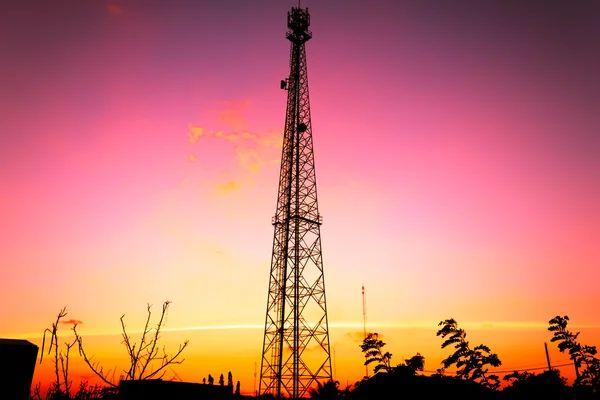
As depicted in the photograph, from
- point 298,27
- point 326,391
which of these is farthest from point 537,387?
point 298,27

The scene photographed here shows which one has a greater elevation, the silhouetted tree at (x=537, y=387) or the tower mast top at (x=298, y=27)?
the tower mast top at (x=298, y=27)

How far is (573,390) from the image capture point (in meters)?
28.1

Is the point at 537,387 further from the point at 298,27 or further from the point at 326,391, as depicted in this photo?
the point at 298,27

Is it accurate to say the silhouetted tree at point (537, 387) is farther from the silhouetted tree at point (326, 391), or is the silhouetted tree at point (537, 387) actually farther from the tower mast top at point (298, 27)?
the tower mast top at point (298, 27)

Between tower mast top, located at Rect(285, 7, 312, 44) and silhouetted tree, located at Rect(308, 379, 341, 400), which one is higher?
tower mast top, located at Rect(285, 7, 312, 44)

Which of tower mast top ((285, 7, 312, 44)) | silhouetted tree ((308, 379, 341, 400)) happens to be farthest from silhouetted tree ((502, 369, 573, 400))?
tower mast top ((285, 7, 312, 44))

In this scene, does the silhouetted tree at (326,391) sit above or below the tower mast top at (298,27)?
below

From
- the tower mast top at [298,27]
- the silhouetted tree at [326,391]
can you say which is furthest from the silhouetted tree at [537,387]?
the tower mast top at [298,27]

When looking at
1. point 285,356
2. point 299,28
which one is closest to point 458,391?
point 285,356

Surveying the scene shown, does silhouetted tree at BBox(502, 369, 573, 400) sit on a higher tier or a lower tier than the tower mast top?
lower

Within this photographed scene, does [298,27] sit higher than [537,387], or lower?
higher

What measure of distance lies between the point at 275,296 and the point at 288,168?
36.4 ft

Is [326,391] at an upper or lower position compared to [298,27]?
lower

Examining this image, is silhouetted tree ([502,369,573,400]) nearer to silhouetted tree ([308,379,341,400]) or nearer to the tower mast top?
silhouetted tree ([308,379,341,400])
